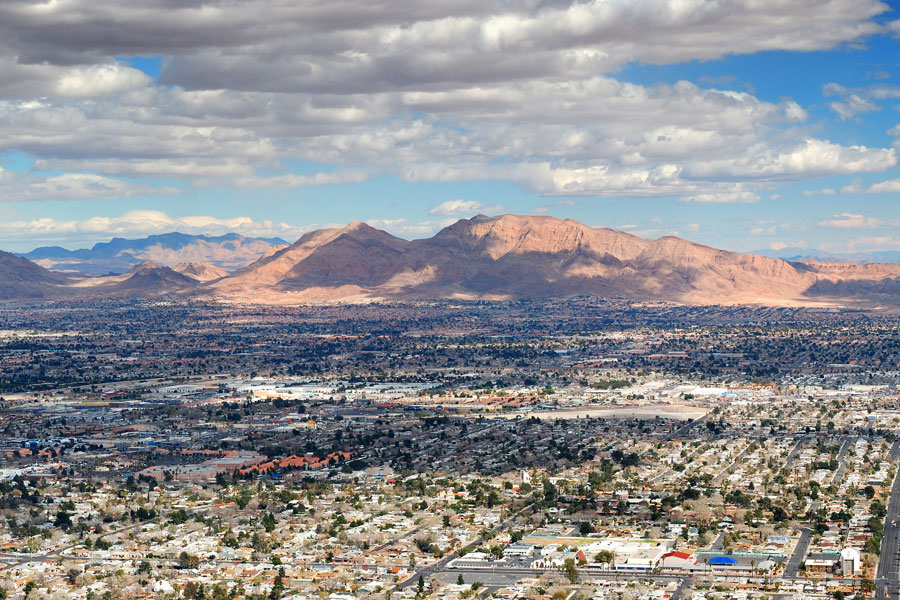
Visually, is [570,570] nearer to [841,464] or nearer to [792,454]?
[841,464]

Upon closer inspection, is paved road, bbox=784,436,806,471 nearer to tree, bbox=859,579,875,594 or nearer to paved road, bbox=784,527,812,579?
paved road, bbox=784,527,812,579

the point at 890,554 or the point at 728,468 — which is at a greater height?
the point at 728,468

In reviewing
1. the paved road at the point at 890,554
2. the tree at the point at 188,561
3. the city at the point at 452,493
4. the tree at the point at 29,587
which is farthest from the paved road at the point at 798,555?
the tree at the point at 29,587

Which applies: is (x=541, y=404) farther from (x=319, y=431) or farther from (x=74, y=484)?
(x=74, y=484)

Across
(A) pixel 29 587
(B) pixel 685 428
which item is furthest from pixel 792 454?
(A) pixel 29 587

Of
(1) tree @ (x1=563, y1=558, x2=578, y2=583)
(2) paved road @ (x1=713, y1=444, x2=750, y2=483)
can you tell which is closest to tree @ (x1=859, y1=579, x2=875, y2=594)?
(1) tree @ (x1=563, y1=558, x2=578, y2=583)
